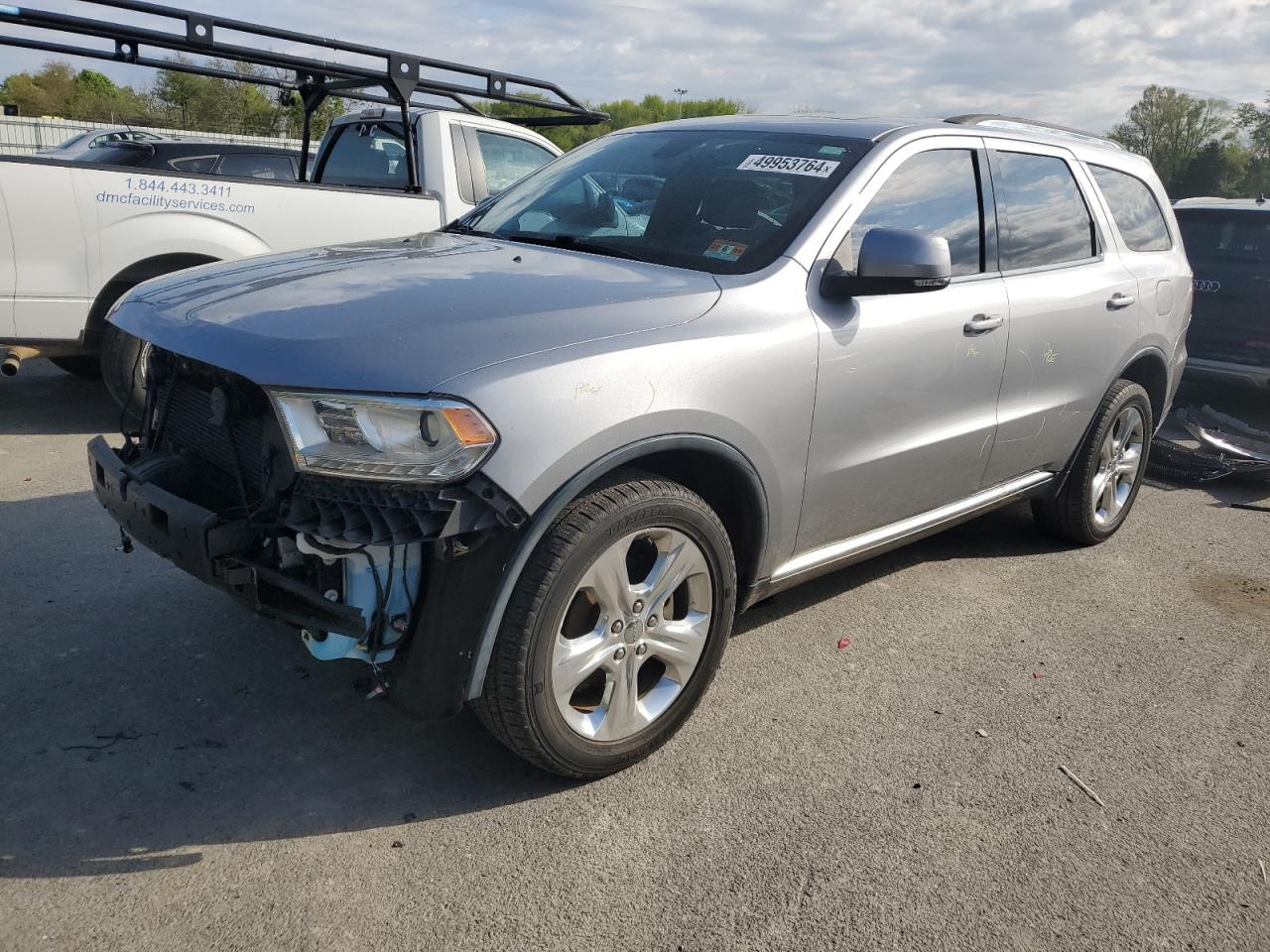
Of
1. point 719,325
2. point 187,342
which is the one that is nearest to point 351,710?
point 187,342

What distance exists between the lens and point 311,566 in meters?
2.68

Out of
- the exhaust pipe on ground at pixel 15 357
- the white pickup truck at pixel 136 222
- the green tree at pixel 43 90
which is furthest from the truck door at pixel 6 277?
the green tree at pixel 43 90

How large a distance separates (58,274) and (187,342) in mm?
3620

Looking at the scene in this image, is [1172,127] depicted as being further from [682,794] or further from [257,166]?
[682,794]

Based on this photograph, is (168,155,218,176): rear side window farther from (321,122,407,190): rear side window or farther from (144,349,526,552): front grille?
(144,349,526,552): front grille

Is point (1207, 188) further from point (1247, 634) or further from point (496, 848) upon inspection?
point (496, 848)

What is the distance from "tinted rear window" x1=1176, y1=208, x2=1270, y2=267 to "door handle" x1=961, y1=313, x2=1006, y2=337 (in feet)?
16.4

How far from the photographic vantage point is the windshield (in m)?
3.44

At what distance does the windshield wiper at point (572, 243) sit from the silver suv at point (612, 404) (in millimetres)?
19

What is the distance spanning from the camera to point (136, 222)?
5996mm

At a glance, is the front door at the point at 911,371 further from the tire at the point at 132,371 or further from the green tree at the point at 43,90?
the green tree at the point at 43,90

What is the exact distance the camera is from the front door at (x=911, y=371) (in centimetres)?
340

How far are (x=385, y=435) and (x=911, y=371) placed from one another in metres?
1.90

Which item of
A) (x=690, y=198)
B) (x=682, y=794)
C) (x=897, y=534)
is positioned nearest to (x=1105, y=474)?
(x=897, y=534)
